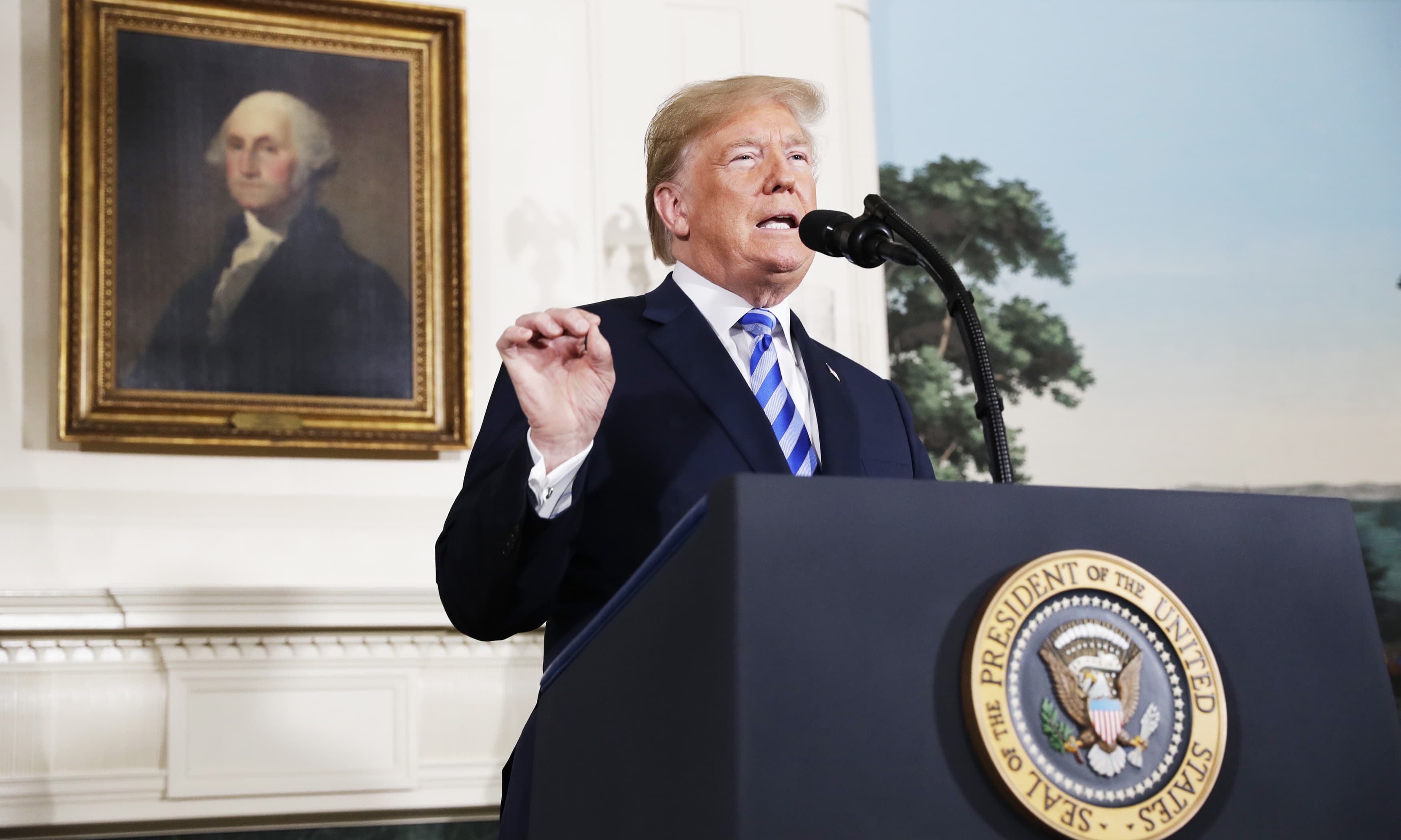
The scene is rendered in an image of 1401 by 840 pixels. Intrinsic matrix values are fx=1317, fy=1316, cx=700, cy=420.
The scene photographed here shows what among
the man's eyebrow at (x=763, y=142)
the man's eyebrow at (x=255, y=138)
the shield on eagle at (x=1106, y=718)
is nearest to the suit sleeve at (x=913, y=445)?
the man's eyebrow at (x=763, y=142)

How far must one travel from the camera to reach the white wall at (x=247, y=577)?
9.24 feet

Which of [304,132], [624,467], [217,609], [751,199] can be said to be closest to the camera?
[624,467]

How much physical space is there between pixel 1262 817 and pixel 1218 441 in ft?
14.2

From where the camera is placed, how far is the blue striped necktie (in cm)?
152

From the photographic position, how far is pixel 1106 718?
0.80m

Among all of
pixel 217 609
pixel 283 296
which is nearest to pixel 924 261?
pixel 217 609

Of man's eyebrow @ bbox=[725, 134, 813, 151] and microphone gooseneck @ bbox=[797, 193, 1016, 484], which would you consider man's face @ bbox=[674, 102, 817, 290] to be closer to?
man's eyebrow @ bbox=[725, 134, 813, 151]

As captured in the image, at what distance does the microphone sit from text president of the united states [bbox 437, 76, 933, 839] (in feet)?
0.72

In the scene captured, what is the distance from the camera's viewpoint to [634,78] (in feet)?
11.7

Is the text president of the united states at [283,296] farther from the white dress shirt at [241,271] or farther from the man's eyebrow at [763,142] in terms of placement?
the man's eyebrow at [763,142]

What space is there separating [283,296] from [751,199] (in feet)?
5.58

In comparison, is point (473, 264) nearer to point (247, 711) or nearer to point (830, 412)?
point (247, 711)

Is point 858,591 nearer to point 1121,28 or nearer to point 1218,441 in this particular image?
point 1218,441

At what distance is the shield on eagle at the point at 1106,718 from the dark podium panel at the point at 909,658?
2.9 inches
